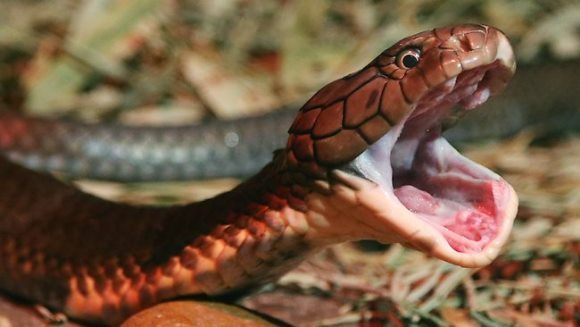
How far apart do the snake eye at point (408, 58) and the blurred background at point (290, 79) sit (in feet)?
2.76

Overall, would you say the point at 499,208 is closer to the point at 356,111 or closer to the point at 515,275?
the point at 356,111

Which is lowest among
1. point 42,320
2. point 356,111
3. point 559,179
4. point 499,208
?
point 559,179

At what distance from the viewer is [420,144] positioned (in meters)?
2.02

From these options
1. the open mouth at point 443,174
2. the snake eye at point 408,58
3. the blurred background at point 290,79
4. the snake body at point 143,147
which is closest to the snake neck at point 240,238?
the open mouth at point 443,174

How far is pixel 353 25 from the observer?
507cm

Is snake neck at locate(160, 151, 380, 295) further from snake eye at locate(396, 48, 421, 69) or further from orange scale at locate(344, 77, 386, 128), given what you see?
snake eye at locate(396, 48, 421, 69)

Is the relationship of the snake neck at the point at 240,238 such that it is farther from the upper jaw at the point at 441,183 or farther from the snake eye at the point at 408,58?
the snake eye at the point at 408,58

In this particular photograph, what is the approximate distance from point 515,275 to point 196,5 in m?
3.05

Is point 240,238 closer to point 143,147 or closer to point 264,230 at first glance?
point 264,230

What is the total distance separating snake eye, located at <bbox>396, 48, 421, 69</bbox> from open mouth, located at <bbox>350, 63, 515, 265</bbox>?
71 mm

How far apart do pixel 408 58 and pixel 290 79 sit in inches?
107

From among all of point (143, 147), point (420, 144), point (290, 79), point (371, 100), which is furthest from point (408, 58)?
point (290, 79)

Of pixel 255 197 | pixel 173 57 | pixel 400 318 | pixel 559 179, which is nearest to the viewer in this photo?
pixel 255 197

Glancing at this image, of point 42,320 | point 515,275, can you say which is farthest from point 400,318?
point 42,320
